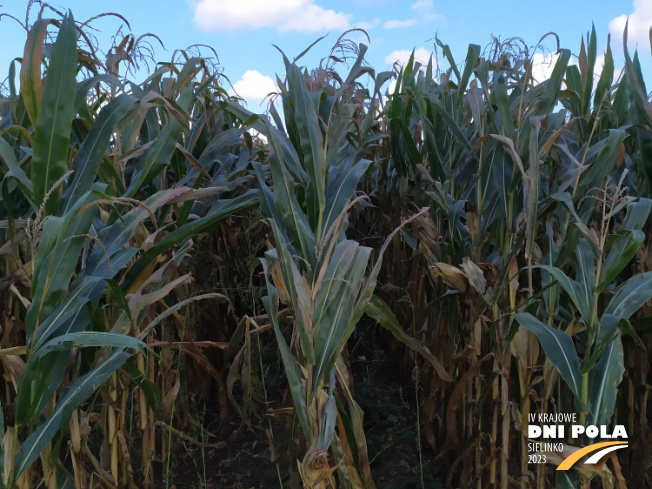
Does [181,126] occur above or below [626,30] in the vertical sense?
below

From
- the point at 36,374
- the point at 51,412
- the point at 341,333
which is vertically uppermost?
the point at 341,333

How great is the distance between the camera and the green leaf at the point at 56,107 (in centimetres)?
141

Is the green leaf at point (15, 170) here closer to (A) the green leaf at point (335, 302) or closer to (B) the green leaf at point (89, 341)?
(B) the green leaf at point (89, 341)

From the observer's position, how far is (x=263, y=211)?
177cm

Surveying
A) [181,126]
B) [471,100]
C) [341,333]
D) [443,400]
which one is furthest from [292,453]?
[471,100]

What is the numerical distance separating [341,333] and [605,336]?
0.71 metres

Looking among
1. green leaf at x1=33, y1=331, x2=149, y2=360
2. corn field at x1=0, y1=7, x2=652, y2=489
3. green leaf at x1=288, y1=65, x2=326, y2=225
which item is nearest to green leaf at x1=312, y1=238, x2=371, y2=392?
corn field at x1=0, y1=7, x2=652, y2=489

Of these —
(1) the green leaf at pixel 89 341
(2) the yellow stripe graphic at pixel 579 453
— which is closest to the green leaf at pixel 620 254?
(2) the yellow stripe graphic at pixel 579 453

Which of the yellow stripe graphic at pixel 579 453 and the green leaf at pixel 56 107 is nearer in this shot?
the green leaf at pixel 56 107

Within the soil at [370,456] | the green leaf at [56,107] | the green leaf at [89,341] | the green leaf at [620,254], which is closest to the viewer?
the green leaf at [89,341]

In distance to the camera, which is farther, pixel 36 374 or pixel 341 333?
pixel 341 333

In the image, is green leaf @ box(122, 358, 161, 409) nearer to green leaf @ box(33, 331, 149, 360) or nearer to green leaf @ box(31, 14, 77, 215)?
A: green leaf @ box(33, 331, 149, 360)

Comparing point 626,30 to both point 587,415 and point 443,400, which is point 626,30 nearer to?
point 587,415

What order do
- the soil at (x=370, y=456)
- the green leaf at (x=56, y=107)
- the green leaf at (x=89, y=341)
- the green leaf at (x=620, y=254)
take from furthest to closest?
the soil at (x=370, y=456) < the green leaf at (x=620, y=254) < the green leaf at (x=56, y=107) < the green leaf at (x=89, y=341)
